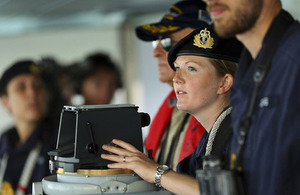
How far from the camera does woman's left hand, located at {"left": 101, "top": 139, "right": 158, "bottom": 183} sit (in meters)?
2.23

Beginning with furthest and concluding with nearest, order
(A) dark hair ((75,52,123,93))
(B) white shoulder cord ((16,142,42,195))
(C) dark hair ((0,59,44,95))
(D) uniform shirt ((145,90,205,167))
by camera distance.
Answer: (A) dark hair ((75,52,123,93)) < (C) dark hair ((0,59,44,95)) < (B) white shoulder cord ((16,142,42,195)) < (D) uniform shirt ((145,90,205,167))

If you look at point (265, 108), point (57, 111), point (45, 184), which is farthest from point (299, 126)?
point (57, 111)

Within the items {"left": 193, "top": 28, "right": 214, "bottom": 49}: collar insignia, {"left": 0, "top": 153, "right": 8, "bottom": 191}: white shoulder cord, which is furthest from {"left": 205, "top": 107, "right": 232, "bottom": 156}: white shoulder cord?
{"left": 0, "top": 153, "right": 8, "bottom": 191}: white shoulder cord

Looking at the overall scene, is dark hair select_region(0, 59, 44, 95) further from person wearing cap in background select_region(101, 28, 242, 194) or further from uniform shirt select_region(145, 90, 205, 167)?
person wearing cap in background select_region(101, 28, 242, 194)

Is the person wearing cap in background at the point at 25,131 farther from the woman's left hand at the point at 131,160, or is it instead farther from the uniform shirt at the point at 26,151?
the woman's left hand at the point at 131,160

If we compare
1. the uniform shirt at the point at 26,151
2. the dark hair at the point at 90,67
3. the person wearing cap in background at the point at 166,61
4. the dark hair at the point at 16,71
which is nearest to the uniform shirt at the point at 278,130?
the person wearing cap in background at the point at 166,61

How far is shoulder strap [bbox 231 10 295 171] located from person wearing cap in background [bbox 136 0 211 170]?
1169mm

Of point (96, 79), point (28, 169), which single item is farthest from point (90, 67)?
point (28, 169)

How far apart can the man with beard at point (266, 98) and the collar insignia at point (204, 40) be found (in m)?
0.53

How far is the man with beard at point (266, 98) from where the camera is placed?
71.1 inches

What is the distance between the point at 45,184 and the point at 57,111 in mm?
2787

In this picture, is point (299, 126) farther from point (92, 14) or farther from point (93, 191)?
point (92, 14)

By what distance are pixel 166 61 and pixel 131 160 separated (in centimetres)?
114

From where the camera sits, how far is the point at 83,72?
5965 millimetres
